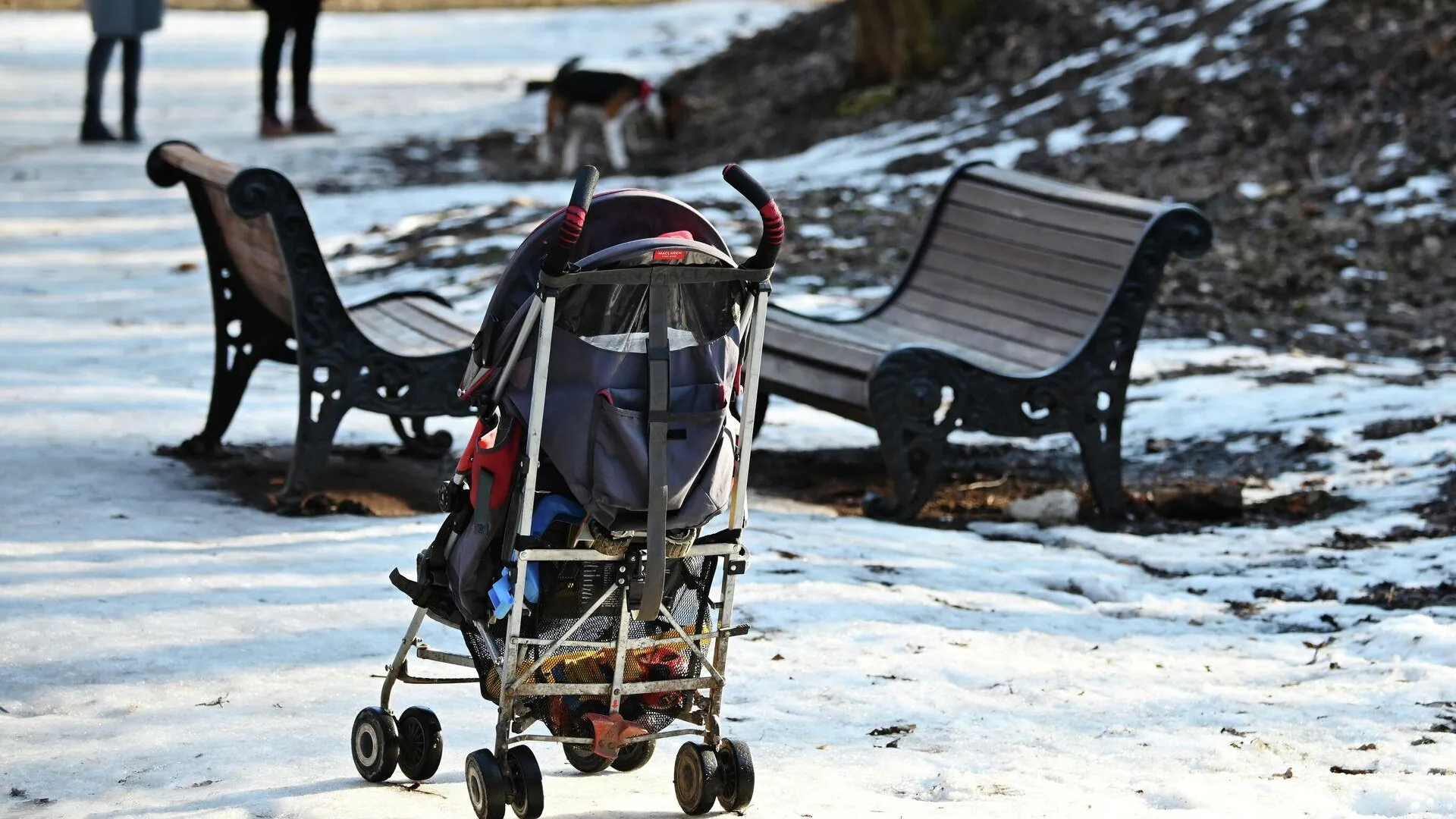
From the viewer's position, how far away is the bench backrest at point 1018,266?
7145 millimetres

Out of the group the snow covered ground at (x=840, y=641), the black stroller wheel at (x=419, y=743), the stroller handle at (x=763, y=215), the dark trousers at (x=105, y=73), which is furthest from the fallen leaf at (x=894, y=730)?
the dark trousers at (x=105, y=73)

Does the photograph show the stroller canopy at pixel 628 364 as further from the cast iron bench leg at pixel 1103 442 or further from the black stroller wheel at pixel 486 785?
the cast iron bench leg at pixel 1103 442

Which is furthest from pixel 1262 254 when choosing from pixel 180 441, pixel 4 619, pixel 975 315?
pixel 4 619

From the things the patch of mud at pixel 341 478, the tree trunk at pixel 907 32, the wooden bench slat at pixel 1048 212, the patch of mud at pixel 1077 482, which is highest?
the tree trunk at pixel 907 32

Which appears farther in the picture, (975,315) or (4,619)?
(975,315)

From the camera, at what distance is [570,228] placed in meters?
3.54

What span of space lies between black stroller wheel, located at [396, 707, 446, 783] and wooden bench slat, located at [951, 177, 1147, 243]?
3761 mm

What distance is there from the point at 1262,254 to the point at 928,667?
20.7ft

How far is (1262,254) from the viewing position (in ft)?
35.1

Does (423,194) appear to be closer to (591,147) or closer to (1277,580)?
(591,147)

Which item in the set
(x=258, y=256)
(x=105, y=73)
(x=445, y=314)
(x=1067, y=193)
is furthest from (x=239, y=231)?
(x=105, y=73)

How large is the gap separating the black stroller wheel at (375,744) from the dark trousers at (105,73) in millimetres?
13179

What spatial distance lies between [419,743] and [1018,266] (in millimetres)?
Result: 4350

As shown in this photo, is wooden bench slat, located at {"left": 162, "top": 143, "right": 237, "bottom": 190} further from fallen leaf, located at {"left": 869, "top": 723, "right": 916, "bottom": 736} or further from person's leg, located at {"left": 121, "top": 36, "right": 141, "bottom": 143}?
person's leg, located at {"left": 121, "top": 36, "right": 141, "bottom": 143}
